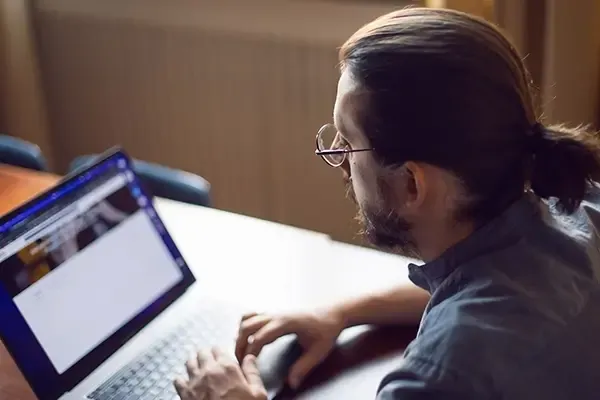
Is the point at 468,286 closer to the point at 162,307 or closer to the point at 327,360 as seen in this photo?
the point at 327,360

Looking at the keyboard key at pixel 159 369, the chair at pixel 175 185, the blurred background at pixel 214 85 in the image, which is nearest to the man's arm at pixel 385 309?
the keyboard key at pixel 159 369

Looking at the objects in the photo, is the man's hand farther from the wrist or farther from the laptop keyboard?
the wrist

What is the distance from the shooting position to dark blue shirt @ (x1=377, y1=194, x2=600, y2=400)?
3.11 ft

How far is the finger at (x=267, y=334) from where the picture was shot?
1.30m

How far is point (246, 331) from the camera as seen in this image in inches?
52.0

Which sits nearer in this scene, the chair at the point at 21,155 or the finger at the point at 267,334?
the finger at the point at 267,334

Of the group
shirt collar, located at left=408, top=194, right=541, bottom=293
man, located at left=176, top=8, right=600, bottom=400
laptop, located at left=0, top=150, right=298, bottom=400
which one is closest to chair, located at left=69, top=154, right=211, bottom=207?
laptop, located at left=0, top=150, right=298, bottom=400

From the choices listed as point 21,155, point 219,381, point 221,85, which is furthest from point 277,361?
point 221,85

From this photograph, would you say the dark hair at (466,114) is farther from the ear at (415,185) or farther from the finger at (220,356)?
the finger at (220,356)

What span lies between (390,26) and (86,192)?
0.55m

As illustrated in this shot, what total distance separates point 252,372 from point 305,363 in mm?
93

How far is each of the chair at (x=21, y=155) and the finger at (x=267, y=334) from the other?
3.65ft

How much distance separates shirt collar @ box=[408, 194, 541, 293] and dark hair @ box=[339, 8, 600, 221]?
0.06 ft

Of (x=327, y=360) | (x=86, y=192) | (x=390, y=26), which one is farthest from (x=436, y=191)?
(x=86, y=192)
